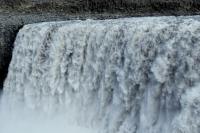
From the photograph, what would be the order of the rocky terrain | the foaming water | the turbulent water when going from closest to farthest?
the turbulent water, the foaming water, the rocky terrain

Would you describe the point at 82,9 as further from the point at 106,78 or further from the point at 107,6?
the point at 106,78

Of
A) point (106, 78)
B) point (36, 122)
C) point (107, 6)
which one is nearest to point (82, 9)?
point (107, 6)

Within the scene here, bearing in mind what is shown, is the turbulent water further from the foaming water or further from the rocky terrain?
the rocky terrain

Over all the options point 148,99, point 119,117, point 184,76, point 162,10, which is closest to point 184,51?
point 184,76

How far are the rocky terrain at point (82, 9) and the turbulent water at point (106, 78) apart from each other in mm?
966

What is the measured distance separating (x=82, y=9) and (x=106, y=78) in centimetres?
349

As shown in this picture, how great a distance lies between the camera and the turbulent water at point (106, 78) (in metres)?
5.37

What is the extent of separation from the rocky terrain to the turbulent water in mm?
966

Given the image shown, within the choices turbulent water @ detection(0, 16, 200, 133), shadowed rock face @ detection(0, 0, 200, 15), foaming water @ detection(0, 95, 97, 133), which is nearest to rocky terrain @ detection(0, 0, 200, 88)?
shadowed rock face @ detection(0, 0, 200, 15)

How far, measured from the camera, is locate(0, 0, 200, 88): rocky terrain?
928cm

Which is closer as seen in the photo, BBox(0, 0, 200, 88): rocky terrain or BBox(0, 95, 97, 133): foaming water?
BBox(0, 95, 97, 133): foaming water

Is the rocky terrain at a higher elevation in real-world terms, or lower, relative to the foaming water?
higher

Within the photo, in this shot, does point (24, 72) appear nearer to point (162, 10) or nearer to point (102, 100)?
point (102, 100)

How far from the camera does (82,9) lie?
384 inches
